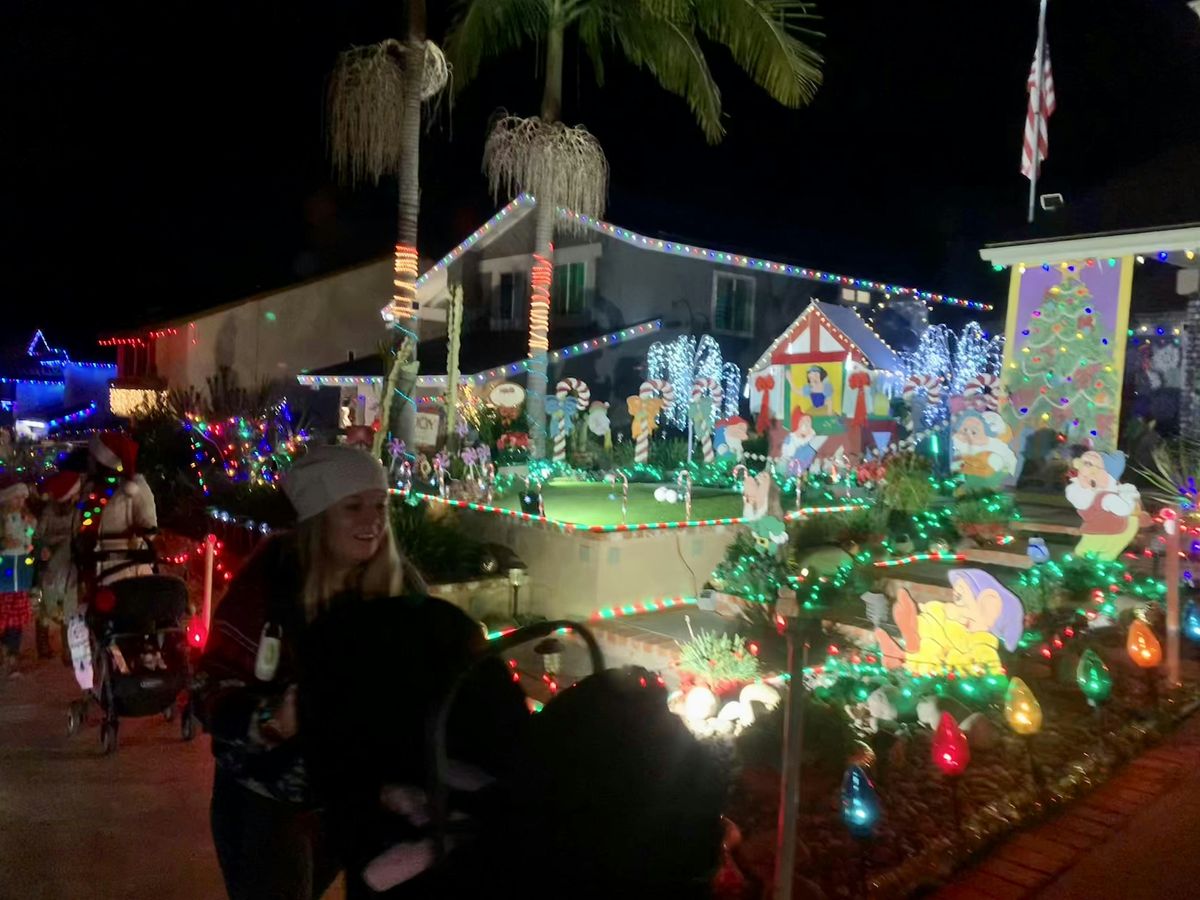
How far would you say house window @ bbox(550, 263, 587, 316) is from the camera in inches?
822

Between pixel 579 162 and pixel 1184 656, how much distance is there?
1020 centimetres

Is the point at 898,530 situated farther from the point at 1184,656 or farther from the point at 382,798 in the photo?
the point at 382,798

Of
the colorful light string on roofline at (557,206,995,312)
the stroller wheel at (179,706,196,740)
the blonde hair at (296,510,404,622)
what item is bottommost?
the stroller wheel at (179,706,196,740)

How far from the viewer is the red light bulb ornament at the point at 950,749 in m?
4.35

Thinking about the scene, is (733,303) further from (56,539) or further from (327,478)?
(327,478)

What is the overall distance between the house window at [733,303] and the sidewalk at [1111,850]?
16.5 metres

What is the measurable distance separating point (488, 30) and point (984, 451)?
30.0 ft

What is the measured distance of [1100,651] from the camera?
621cm

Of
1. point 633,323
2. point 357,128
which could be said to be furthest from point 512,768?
point 633,323

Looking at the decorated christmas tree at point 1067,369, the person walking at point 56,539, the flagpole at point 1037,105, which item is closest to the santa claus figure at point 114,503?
the person walking at point 56,539

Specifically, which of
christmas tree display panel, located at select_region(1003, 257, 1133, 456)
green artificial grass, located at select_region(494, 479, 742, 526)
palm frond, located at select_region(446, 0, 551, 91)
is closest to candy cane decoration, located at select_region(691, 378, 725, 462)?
green artificial grass, located at select_region(494, 479, 742, 526)

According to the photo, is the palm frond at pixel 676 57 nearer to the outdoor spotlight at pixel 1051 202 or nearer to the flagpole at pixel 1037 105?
the flagpole at pixel 1037 105

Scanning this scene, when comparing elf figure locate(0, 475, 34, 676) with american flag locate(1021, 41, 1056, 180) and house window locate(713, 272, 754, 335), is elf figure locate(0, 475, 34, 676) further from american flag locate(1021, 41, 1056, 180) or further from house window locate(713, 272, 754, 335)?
house window locate(713, 272, 754, 335)

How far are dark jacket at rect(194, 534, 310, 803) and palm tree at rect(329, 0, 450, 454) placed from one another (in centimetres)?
818
